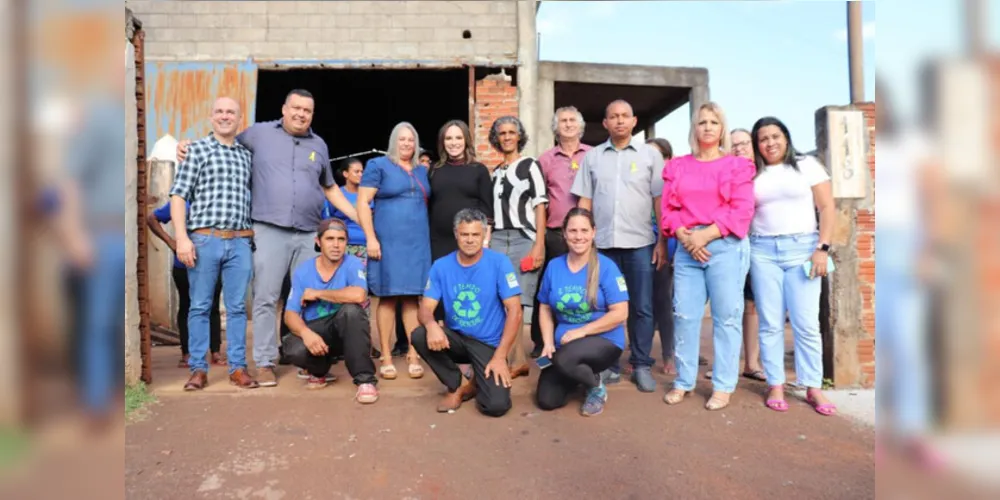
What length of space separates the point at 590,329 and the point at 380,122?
9.93 metres

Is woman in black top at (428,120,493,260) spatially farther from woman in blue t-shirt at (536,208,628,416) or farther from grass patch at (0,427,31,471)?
grass patch at (0,427,31,471)

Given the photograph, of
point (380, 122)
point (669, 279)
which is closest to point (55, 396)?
point (669, 279)

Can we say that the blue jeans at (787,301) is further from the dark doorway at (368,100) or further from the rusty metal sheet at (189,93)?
the rusty metal sheet at (189,93)

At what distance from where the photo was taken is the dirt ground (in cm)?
245

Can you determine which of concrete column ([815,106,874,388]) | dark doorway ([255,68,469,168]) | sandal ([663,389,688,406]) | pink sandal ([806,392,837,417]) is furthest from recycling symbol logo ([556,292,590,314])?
dark doorway ([255,68,469,168])

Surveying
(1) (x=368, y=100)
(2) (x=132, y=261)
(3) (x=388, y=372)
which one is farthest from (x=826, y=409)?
(1) (x=368, y=100)

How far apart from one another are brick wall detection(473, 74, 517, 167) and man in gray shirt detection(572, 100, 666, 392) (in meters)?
3.43

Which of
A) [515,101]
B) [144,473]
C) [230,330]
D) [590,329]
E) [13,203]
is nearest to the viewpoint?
[13,203]

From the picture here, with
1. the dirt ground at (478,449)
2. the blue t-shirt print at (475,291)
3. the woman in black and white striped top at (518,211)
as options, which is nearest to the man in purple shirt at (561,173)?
the woman in black and white striped top at (518,211)

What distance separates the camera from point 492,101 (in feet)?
23.4

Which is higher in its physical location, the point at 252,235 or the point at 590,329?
the point at 252,235

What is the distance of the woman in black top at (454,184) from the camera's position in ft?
12.8

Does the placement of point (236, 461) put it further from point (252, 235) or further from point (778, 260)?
point (778, 260)

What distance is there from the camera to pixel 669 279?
423cm
